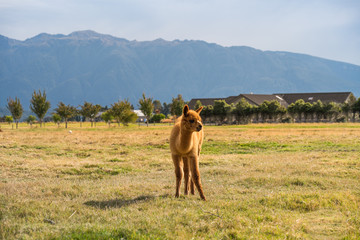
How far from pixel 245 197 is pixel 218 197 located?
2.47ft

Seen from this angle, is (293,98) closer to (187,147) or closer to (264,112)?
(264,112)

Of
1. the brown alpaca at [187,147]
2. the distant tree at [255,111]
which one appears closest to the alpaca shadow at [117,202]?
the brown alpaca at [187,147]

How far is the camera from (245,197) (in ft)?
32.0

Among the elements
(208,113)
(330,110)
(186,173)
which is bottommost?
(186,173)

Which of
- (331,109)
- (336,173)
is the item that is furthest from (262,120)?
(336,173)

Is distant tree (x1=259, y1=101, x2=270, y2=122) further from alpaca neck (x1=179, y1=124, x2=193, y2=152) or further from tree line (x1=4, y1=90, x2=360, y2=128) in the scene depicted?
alpaca neck (x1=179, y1=124, x2=193, y2=152)

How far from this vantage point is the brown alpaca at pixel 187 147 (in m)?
8.60

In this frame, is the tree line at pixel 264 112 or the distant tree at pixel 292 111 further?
the distant tree at pixel 292 111

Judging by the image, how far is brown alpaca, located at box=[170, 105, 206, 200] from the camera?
8.60m

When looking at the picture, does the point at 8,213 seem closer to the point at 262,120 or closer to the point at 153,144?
the point at 153,144

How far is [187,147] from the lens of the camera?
901 cm

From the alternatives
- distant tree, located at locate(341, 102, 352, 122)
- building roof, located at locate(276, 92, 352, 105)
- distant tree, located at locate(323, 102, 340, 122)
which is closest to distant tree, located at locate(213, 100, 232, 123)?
distant tree, located at locate(323, 102, 340, 122)

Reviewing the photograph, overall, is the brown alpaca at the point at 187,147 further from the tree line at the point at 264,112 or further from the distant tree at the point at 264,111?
the distant tree at the point at 264,111

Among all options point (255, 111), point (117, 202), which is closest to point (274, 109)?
point (255, 111)
